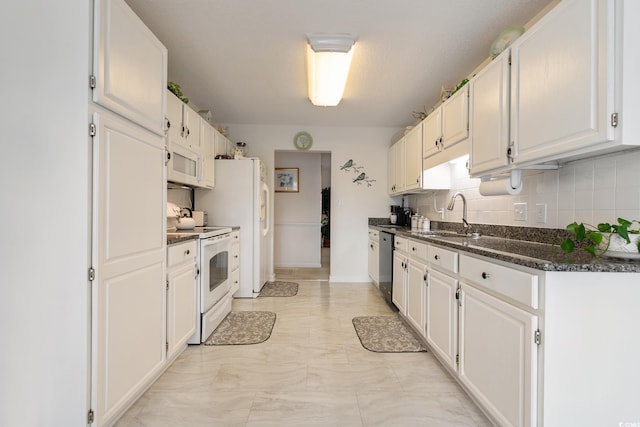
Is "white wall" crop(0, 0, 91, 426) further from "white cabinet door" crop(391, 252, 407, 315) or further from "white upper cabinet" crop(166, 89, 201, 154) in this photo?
"white cabinet door" crop(391, 252, 407, 315)

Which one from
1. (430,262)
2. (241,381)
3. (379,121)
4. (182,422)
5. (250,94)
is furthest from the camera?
(379,121)

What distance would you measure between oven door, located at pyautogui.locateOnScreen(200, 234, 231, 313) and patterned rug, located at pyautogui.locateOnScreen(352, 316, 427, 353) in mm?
1298

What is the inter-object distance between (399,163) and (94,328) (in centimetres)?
365

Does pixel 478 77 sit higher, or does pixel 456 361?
pixel 478 77

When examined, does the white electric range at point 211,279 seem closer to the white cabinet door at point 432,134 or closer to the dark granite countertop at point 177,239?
the dark granite countertop at point 177,239

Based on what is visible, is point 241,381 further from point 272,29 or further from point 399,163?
point 399,163

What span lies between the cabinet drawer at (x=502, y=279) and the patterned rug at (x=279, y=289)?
2749 mm

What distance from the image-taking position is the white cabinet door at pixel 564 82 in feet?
4.05

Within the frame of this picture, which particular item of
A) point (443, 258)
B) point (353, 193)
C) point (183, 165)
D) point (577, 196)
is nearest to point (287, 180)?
point (353, 193)

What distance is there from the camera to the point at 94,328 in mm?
1360

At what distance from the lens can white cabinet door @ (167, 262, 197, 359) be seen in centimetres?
207

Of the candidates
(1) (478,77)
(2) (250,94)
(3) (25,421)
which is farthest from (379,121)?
(3) (25,421)

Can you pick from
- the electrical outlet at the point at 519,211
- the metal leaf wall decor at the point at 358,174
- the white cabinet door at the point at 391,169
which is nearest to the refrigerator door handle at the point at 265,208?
the metal leaf wall decor at the point at 358,174

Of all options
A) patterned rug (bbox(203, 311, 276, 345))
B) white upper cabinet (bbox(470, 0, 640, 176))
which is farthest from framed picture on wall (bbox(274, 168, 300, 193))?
white upper cabinet (bbox(470, 0, 640, 176))
